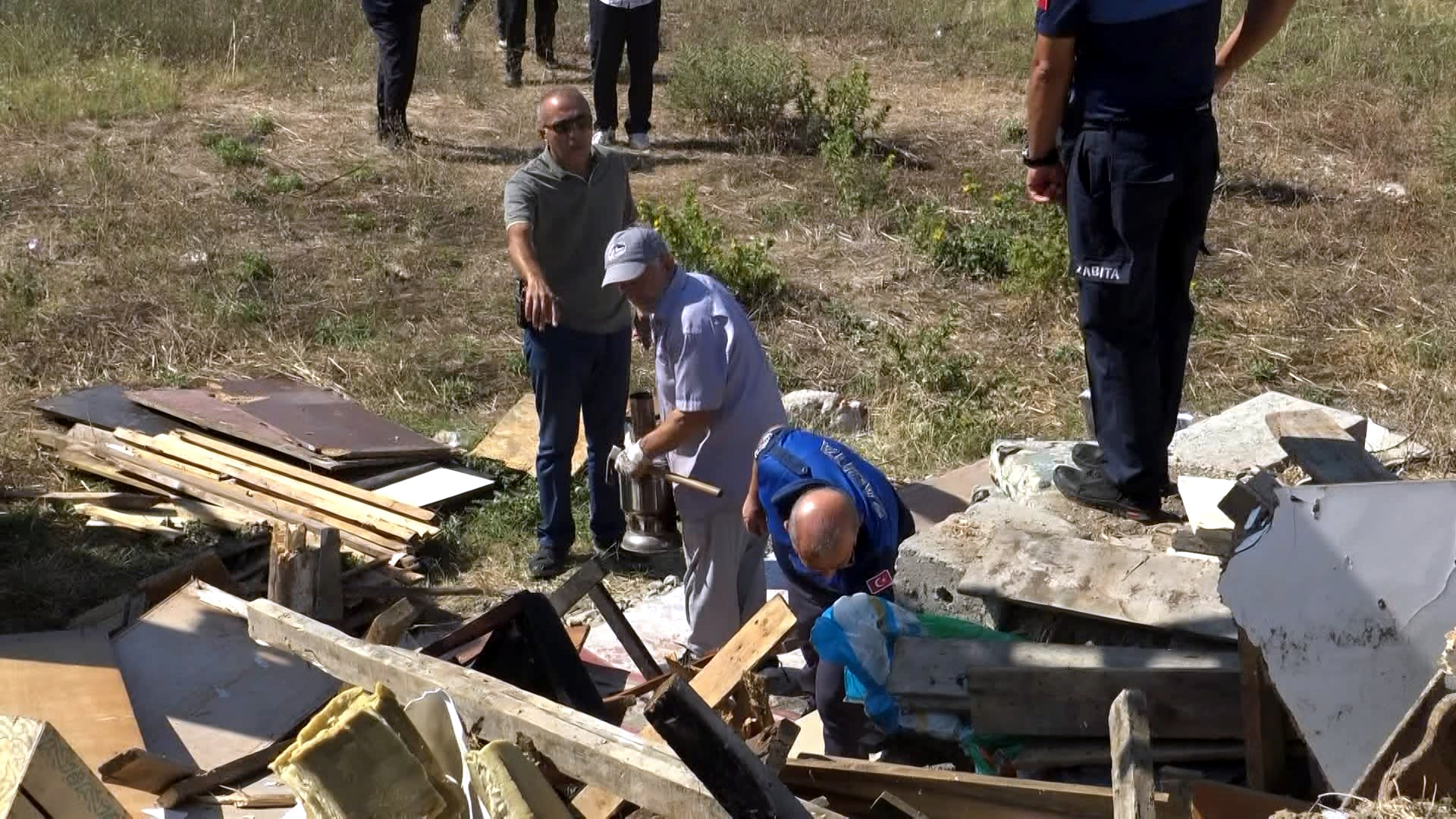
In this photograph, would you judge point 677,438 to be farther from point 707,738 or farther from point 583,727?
point 707,738

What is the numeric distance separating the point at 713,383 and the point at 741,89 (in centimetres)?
758

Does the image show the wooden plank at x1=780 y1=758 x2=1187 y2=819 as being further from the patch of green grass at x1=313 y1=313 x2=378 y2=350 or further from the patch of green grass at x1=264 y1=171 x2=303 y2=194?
the patch of green grass at x1=264 y1=171 x2=303 y2=194

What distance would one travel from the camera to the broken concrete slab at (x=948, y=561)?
505cm

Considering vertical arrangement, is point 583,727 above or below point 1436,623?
below

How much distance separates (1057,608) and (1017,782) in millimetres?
871

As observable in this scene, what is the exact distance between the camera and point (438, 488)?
723 centimetres

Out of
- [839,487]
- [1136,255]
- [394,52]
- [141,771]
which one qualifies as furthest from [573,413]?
[394,52]

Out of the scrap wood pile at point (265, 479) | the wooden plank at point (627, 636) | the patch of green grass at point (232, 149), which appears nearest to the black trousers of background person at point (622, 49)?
the patch of green grass at point (232, 149)

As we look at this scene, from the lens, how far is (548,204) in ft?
20.2

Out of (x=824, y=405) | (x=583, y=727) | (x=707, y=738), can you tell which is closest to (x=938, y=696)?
(x=583, y=727)

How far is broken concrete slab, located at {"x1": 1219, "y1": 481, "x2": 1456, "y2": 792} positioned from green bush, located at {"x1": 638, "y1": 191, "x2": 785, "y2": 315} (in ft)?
16.2

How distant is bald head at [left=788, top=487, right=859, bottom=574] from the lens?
4.52m

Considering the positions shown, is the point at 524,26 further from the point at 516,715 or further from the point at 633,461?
the point at 516,715

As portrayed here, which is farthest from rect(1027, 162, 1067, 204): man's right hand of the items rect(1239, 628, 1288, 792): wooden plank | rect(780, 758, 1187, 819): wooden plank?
rect(780, 758, 1187, 819): wooden plank
